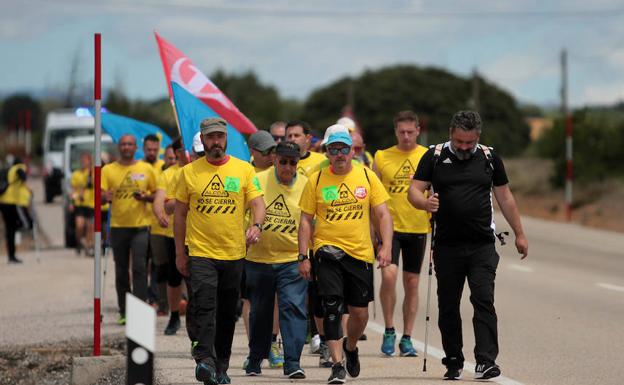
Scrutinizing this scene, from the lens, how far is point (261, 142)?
35.7ft

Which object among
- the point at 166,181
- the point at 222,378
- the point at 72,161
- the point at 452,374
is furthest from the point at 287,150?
the point at 72,161

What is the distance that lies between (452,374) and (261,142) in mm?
2542

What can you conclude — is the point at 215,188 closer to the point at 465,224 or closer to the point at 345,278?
the point at 345,278

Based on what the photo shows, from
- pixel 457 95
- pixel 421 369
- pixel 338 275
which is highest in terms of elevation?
pixel 457 95

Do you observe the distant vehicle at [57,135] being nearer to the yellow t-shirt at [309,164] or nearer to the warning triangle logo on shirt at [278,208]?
the yellow t-shirt at [309,164]

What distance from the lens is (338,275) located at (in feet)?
32.2

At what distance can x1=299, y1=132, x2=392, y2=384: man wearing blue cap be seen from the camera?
9805mm

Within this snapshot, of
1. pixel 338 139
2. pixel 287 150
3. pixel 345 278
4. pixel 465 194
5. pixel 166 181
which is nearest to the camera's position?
pixel 465 194

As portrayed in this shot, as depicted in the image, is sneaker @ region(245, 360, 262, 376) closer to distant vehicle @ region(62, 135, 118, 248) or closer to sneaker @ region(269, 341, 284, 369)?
sneaker @ region(269, 341, 284, 369)

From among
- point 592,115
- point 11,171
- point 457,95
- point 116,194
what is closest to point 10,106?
point 457,95

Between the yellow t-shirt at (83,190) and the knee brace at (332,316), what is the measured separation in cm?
1412

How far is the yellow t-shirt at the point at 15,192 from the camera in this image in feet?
77.8

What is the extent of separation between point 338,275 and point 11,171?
1519 cm

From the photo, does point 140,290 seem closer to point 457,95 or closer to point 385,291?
point 385,291
